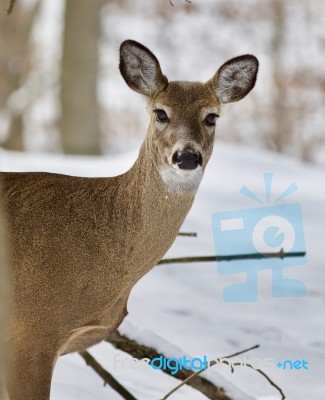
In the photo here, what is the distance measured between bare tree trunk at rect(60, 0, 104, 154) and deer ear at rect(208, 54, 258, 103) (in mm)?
11201

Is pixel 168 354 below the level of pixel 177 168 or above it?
below

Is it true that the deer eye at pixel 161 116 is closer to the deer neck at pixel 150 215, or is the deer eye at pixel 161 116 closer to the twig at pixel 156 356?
the deer neck at pixel 150 215

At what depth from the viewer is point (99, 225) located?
4.24m

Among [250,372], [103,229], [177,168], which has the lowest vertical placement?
[250,372]

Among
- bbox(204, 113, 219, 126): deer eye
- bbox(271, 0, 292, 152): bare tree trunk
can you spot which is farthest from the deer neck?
bbox(271, 0, 292, 152): bare tree trunk

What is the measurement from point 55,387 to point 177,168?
4.47ft

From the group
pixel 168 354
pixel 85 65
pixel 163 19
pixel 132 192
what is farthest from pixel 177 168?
pixel 163 19

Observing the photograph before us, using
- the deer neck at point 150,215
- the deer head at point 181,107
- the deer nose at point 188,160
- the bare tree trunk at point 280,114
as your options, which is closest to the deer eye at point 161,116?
the deer head at point 181,107

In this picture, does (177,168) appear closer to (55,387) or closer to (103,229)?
(103,229)

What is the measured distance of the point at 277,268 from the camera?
21.2 ft

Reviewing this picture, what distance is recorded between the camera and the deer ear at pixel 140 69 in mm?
4336

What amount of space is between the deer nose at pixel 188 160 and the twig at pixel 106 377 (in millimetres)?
1237

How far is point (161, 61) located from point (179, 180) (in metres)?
20.5

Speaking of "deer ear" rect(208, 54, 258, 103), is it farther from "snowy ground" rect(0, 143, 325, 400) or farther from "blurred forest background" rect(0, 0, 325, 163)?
"blurred forest background" rect(0, 0, 325, 163)
